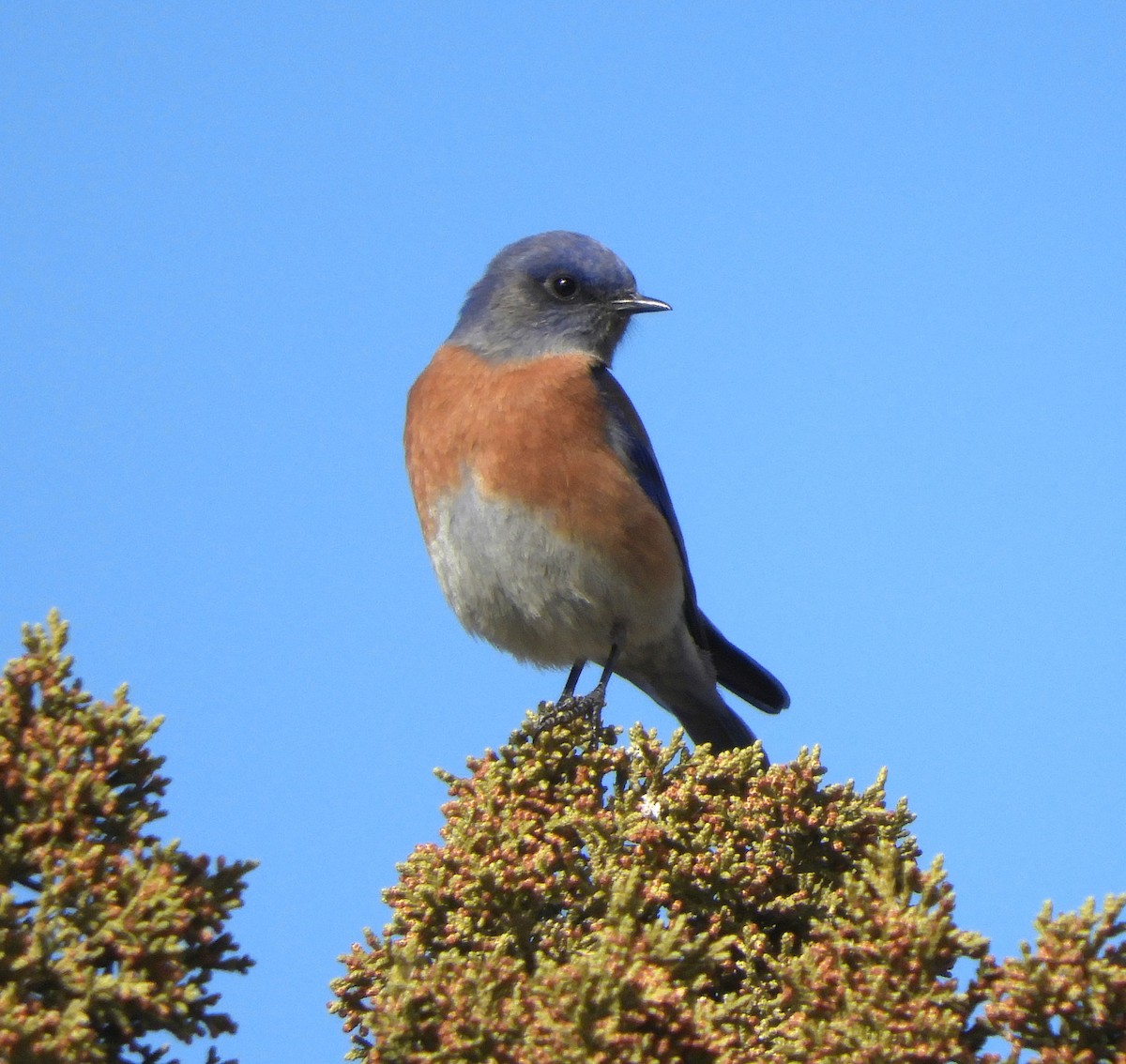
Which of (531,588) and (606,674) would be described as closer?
(531,588)

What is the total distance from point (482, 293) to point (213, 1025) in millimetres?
4322

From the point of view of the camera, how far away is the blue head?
6195 millimetres

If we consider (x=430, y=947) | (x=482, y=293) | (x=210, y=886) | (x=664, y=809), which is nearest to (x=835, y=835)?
(x=664, y=809)

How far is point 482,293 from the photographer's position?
21.2 feet

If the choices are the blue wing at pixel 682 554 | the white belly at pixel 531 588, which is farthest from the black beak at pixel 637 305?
the white belly at pixel 531 588

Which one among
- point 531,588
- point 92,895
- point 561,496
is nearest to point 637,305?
point 561,496

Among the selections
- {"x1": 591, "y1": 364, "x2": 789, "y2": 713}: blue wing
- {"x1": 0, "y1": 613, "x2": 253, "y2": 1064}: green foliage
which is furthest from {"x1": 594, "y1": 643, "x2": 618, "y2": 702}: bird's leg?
{"x1": 0, "y1": 613, "x2": 253, "y2": 1064}: green foliage

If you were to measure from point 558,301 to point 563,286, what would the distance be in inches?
3.3

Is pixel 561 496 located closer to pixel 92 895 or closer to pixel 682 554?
pixel 682 554

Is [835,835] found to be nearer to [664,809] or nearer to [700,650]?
[664,809]

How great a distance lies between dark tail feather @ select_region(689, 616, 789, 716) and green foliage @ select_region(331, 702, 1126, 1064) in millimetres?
2134

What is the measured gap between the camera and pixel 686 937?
10.2ft

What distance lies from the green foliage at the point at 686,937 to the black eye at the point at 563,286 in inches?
110

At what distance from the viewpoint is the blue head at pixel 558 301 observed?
620 centimetres
